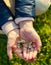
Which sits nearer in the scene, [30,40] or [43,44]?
[30,40]

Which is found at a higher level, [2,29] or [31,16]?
[31,16]

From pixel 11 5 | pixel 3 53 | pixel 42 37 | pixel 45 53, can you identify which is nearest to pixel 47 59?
pixel 45 53

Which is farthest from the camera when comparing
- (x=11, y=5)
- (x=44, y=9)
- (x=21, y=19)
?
(x=44, y=9)

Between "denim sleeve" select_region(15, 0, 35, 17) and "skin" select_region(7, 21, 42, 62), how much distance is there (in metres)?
0.08

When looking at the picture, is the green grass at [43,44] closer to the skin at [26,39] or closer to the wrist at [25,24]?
the skin at [26,39]

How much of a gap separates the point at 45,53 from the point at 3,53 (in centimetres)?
40

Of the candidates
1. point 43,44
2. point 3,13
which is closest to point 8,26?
point 3,13

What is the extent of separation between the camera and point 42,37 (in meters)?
2.71

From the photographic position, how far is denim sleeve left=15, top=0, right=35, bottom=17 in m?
2.43

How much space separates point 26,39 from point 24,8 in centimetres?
28

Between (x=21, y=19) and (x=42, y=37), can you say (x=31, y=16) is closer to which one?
(x=21, y=19)

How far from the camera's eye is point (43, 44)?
105 inches

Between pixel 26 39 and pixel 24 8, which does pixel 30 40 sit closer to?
pixel 26 39

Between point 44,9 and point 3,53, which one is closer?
point 3,53
